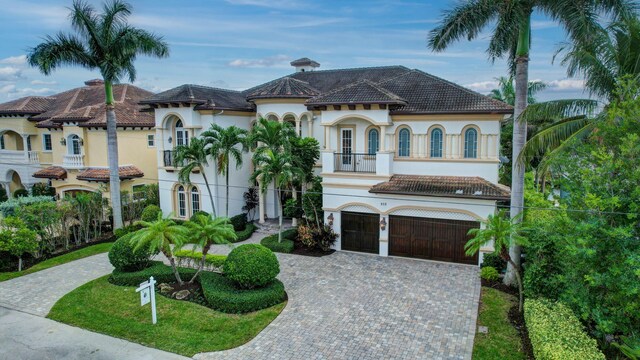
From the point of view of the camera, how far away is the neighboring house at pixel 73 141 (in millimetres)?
26141

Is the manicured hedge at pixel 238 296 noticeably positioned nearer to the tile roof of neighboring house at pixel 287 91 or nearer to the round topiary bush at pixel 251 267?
the round topiary bush at pixel 251 267

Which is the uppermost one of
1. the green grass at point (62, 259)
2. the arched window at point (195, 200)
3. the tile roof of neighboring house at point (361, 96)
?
the tile roof of neighboring house at point (361, 96)

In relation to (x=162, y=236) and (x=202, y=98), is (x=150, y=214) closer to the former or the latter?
(x=202, y=98)

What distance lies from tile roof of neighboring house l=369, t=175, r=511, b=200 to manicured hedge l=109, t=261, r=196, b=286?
8244 mm

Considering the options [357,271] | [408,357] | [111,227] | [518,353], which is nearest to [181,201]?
[111,227]

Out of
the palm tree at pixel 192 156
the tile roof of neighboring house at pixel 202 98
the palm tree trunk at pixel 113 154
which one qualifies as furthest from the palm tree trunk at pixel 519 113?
the palm tree trunk at pixel 113 154

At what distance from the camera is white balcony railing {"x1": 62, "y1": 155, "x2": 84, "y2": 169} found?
26359mm

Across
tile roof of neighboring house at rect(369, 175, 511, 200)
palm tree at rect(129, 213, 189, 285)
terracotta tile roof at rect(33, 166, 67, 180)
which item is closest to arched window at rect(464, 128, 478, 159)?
tile roof of neighboring house at rect(369, 175, 511, 200)

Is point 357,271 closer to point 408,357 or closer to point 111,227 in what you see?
point 408,357

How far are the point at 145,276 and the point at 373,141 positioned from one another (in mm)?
11389

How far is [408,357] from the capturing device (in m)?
10.7

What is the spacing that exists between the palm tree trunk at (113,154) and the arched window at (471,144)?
17.0m

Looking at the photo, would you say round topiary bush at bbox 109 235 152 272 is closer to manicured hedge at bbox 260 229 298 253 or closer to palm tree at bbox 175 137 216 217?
palm tree at bbox 175 137 216 217

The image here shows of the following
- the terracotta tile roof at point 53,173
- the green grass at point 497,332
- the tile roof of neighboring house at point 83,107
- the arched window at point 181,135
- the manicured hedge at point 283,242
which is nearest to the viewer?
the green grass at point 497,332
